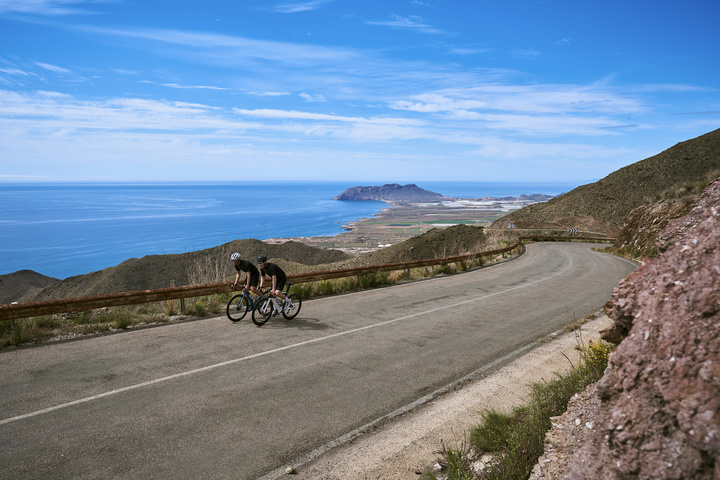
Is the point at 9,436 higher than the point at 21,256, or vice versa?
the point at 21,256

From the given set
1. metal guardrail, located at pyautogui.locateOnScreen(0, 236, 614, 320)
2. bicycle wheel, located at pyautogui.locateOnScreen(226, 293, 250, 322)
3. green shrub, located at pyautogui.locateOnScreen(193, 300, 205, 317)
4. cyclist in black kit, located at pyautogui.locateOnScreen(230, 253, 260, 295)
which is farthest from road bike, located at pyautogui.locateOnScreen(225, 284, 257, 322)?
metal guardrail, located at pyautogui.locateOnScreen(0, 236, 614, 320)

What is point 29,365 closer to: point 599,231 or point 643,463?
point 643,463

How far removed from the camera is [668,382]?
2670mm

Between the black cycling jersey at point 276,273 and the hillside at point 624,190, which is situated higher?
the hillside at point 624,190

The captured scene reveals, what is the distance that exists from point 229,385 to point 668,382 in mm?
5688

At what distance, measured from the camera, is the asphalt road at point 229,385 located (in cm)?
472

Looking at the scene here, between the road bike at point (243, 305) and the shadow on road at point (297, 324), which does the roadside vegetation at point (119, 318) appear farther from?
the shadow on road at point (297, 324)

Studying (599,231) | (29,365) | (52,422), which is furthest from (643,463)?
(599,231)

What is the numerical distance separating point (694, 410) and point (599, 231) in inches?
2831

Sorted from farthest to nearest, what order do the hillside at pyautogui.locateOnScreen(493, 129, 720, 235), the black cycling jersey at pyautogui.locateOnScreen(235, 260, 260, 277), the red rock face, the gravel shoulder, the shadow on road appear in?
1. the hillside at pyautogui.locateOnScreen(493, 129, 720, 235)
2. the black cycling jersey at pyautogui.locateOnScreen(235, 260, 260, 277)
3. the shadow on road
4. the gravel shoulder
5. the red rock face

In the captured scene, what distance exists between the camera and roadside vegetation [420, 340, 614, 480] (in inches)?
167

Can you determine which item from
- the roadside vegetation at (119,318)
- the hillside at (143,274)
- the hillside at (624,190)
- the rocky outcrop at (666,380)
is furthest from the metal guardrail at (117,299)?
the hillside at (624,190)

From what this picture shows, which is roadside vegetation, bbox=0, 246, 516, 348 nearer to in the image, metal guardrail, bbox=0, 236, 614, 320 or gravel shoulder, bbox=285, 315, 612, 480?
metal guardrail, bbox=0, 236, 614, 320

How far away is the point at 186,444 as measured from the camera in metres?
4.93
